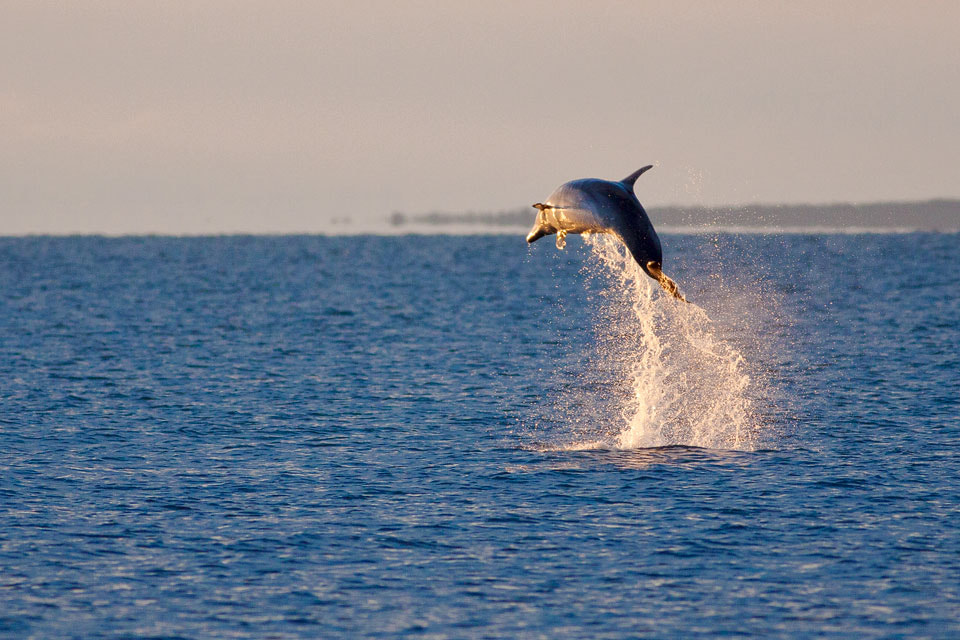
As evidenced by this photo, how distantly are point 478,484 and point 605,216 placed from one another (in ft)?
32.5

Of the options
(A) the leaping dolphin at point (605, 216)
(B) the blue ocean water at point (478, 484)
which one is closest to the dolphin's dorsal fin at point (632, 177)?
(A) the leaping dolphin at point (605, 216)

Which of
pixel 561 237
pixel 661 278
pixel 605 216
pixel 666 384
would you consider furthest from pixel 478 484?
pixel 666 384

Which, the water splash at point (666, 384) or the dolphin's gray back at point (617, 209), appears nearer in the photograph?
the dolphin's gray back at point (617, 209)

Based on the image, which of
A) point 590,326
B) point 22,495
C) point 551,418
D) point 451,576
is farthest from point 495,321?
point 451,576

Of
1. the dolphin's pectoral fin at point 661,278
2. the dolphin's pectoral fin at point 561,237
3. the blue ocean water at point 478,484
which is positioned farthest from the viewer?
the dolphin's pectoral fin at point 561,237

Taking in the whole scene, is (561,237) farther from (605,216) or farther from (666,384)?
(666,384)

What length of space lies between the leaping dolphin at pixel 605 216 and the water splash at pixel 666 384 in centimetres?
85

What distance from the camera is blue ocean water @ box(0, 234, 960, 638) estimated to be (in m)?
23.4

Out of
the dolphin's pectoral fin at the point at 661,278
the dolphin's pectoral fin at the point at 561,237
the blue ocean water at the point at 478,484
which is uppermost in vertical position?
the dolphin's pectoral fin at the point at 561,237

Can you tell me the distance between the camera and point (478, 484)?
108 feet

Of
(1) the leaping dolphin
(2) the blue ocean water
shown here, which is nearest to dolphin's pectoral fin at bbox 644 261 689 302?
(1) the leaping dolphin

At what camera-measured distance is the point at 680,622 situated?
22.4m

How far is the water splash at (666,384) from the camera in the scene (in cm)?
3950

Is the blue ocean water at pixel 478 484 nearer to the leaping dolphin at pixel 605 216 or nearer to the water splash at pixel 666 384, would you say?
the water splash at pixel 666 384
